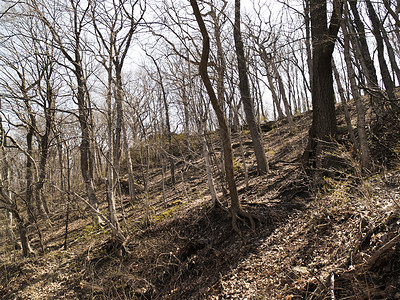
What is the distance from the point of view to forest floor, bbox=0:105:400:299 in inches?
133

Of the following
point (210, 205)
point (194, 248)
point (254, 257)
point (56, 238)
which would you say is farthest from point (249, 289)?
point (56, 238)

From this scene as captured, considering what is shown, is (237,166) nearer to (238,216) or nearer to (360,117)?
(238,216)

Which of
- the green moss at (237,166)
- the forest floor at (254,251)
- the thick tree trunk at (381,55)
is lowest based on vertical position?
the forest floor at (254,251)

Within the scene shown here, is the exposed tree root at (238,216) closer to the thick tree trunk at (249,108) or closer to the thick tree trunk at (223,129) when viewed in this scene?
the thick tree trunk at (223,129)

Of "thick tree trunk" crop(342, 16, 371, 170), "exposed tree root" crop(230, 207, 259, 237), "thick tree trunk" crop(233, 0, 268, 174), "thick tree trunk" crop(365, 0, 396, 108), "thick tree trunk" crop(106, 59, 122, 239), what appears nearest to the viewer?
"thick tree trunk" crop(342, 16, 371, 170)

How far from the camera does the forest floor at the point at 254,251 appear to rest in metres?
3.37

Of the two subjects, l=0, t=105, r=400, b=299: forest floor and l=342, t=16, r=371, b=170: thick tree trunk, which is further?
l=342, t=16, r=371, b=170: thick tree trunk

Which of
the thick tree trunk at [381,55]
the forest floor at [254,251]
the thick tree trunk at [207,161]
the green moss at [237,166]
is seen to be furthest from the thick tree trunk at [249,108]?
the thick tree trunk at [381,55]

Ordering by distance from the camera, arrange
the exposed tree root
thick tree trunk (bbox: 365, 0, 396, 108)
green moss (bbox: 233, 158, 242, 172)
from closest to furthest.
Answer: the exposed tree root, thick tree trunk (bbox: 365, 0, 396, 108), green moss (bbox: 233, 158, 242, 172)

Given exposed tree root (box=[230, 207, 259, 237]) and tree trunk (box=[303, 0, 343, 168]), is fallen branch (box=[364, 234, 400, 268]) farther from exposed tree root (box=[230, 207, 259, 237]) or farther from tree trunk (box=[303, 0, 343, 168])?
tree trunk (box=[303, 0, 343, 168])

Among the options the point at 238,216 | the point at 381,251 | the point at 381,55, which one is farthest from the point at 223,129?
the point at 381,55

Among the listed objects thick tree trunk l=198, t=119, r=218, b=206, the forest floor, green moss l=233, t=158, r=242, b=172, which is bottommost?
the forest floor

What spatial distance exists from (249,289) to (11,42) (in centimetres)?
1289

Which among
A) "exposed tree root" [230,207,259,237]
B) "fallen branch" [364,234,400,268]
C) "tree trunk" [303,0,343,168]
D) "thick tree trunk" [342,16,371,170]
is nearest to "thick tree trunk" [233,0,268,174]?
"tree trunk" [303,0,343,168]
